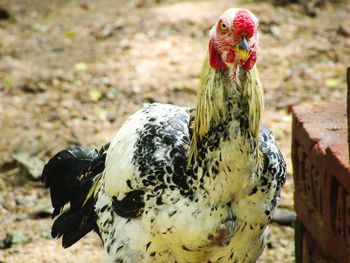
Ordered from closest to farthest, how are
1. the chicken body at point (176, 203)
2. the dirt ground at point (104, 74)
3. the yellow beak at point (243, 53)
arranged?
the yellow beak at point (243, 53) < the chicken body at point (176, 203) < the dirt ground at point (104, 74)

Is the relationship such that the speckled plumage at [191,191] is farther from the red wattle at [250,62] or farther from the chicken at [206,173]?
the red wattle at [250,62]

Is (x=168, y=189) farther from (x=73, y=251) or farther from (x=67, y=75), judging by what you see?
(x=67, y=75)

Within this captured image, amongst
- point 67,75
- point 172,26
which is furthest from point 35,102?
point 172,26

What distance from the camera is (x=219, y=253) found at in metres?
3.66

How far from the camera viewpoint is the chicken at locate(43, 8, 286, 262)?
11.2 feet

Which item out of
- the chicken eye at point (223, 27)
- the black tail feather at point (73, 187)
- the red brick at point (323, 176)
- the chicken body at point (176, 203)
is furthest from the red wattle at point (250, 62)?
the black tail feather at point (73, 187)

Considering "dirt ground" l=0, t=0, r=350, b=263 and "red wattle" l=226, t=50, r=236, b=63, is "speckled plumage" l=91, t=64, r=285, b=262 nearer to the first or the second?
"red wattle" l=226, t=50, r=236, b=63

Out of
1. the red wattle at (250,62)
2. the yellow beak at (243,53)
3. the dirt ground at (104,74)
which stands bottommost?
the dirt ground at (104,74)

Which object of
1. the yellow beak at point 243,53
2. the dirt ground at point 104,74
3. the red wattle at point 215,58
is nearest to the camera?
the yellow beak at point 243,53

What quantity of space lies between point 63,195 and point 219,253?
1.16 metres

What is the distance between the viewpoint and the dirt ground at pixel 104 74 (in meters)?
5.45

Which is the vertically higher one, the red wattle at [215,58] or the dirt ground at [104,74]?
the red wattle at [215,58]

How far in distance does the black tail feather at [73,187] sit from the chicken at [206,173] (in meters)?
0.36

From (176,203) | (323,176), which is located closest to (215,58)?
(176,203)
